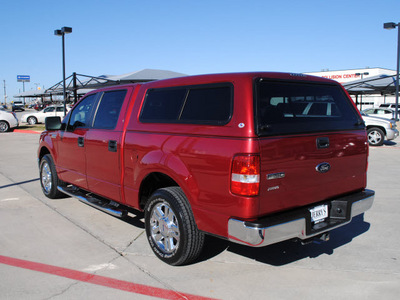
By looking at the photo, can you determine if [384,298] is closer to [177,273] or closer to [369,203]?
[369,203]

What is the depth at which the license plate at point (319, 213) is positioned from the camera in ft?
10.9

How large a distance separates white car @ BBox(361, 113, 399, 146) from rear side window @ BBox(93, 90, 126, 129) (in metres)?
11.5

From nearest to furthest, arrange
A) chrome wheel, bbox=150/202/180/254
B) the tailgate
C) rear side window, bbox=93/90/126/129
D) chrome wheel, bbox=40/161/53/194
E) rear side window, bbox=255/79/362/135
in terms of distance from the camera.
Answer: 1. the tailgate
2. rear side window, bbox=255/79/362/135
3. chrome wheel, bbox=150/202/180/254
4. rear side window, bbox=93/90/126/129
5. chrome wheel, bbox=40/161/53/194

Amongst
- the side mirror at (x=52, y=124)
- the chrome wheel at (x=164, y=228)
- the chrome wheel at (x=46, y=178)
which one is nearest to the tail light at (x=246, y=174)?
the chrome wheel at (x=164, y=228)

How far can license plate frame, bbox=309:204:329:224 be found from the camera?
330cm

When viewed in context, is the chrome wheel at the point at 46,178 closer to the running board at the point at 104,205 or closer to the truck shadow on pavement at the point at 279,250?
Answer: the running board at the point at 104,205

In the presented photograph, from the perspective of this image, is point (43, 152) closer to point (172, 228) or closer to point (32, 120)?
point (172, 228)

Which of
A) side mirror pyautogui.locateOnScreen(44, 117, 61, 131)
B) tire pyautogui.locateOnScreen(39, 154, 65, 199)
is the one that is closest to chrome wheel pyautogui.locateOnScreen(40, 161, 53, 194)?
tire pyautogui.locateOnScreen(39, 154, 65, 199)

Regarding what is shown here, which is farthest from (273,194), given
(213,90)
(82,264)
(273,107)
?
(82,264)

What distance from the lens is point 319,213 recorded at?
3389 mm

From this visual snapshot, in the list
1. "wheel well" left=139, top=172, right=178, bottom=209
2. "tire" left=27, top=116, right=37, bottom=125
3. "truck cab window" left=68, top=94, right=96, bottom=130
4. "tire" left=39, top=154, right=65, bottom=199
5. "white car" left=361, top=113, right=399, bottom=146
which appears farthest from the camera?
"tire" left=27, top=116, right=37, bottom=125

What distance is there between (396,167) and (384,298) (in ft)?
23.6

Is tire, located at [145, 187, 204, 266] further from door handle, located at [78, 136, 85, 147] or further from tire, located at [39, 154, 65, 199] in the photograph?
tire, located at [39, 154, 65, 199]

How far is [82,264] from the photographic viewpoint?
3750 mm
